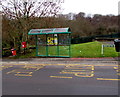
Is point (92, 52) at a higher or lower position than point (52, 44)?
lower

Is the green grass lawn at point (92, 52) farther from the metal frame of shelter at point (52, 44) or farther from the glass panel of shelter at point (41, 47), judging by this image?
the glass panel of shelter at point (41, 47)

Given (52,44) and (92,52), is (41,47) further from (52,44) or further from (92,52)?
(92,52)

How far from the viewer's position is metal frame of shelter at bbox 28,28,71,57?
12.3 meters

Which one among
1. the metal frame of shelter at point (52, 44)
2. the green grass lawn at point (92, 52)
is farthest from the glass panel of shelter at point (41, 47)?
the green grass lawn at point (92, 52)

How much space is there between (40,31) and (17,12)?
162 inches

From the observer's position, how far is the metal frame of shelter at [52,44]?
12.3m

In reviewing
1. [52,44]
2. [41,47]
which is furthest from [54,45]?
[41,47]

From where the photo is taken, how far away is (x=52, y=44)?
12773mm

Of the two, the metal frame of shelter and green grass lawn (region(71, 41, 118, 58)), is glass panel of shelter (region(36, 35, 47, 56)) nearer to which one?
the metal frame of shelter

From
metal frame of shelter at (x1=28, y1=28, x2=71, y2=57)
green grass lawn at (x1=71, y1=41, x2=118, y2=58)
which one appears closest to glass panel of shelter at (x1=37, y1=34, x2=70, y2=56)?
metal frame of shelter at (x1=28, y1=28, x2=71, y2=57)

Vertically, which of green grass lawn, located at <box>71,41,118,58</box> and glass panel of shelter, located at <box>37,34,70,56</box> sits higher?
glass panel of shelter, located at <box>37,34,70,56</box>

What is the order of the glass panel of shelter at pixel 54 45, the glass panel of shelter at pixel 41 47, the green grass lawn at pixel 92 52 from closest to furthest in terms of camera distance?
1. the green grass lawn at pixel 92 52
2. the glass panel of shelter at pixel 54 45
3. the glass panel of shelter at pixel 41 47

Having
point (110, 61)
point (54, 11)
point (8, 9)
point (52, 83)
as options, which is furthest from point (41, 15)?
point (52, 83)

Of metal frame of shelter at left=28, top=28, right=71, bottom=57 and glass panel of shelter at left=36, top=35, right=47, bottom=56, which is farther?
glass panel of shelter at left=36, top=35, right=47, bottom=56
